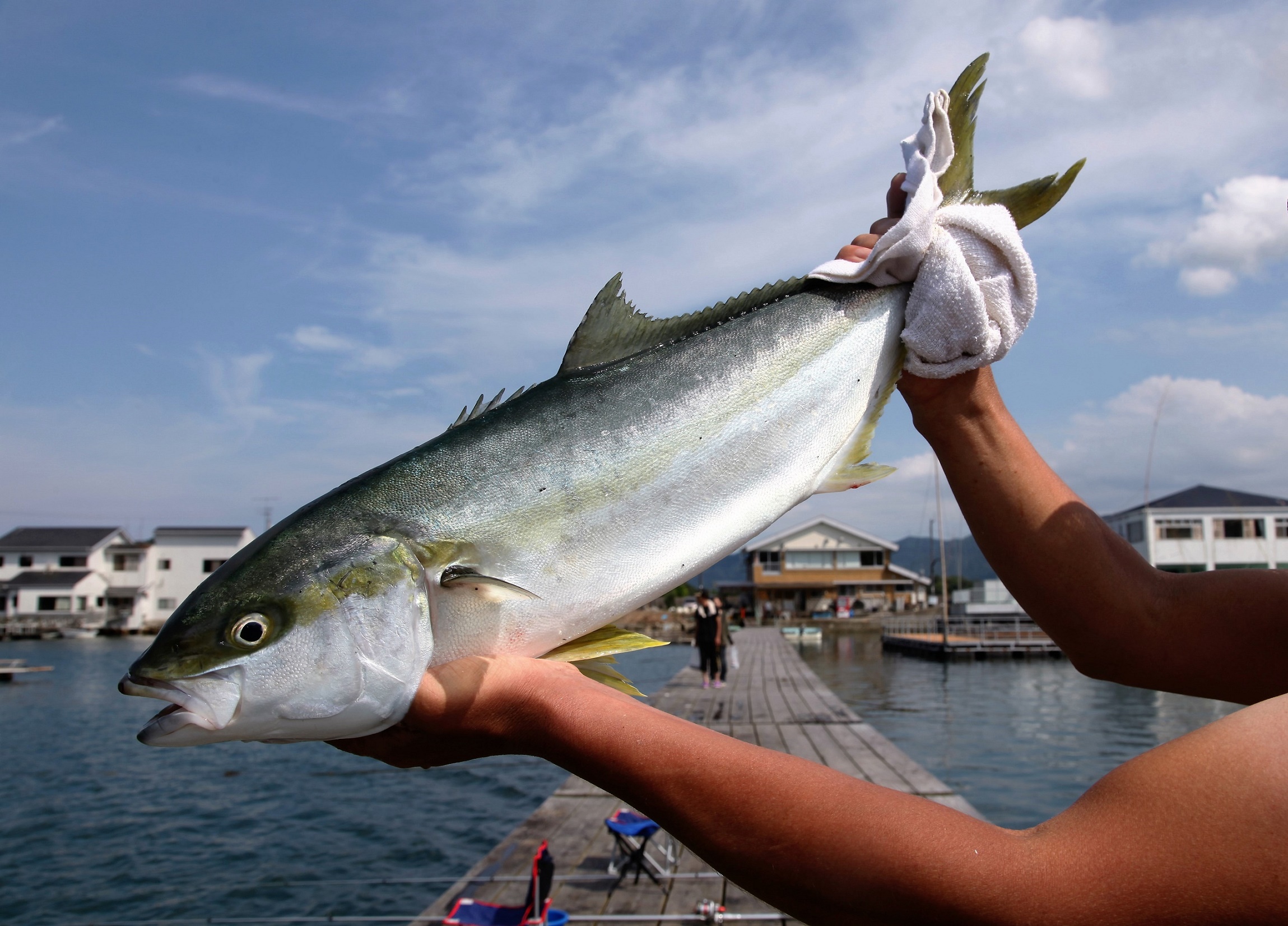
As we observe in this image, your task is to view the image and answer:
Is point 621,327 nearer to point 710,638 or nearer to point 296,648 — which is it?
point 296,648

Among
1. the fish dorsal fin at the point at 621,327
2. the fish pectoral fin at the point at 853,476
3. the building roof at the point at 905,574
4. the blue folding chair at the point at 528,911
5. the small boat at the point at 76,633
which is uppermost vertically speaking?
the fish dorsal fin at the point at 621,327

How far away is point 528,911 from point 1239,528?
58.5 m

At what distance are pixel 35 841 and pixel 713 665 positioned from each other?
13.1 metres

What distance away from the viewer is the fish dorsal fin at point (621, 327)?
2186mm

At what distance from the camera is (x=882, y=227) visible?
2350 millimetres

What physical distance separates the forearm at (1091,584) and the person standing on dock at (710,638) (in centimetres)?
1503

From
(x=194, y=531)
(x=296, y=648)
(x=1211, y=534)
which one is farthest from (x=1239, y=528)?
(x=194, y=531)

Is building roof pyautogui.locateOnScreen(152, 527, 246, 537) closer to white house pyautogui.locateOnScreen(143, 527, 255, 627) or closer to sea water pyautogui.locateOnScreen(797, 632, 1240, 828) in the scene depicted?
white house pyautogui.locateOnScreen(143, 527, 255, 627)

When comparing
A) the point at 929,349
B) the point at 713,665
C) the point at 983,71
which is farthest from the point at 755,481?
the point at 713,665

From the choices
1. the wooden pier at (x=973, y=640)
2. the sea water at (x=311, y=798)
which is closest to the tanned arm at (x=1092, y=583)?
the sea water at (x=311, y=798)

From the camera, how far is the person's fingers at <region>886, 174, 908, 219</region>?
2273 mm

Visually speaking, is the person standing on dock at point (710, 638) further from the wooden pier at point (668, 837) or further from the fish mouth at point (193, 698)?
the fish mouth at point (193, 698)

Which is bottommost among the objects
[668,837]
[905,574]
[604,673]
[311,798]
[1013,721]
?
[311,798]

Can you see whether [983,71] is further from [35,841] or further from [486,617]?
[35,841]
